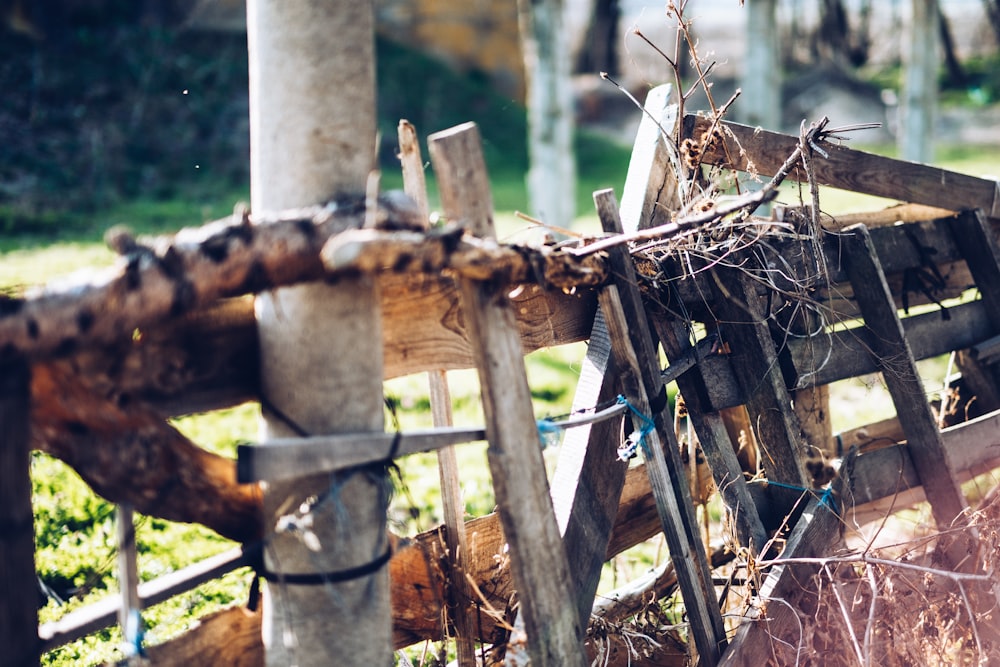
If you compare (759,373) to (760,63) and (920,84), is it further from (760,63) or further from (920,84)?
(920,84)

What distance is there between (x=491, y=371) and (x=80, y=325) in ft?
3.27

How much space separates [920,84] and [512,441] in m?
14.1

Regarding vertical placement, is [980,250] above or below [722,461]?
above

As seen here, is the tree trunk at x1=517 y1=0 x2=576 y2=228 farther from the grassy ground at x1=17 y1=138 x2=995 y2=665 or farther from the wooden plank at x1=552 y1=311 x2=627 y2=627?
the wooden plank at x1=552 y1=311 x2=627 y2=627

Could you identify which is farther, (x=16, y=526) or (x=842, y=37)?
(x=842, y=37)

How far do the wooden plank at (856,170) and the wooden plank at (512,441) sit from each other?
132cm

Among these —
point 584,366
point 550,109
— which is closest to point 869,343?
point 584,366

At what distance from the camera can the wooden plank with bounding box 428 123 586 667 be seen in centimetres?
231

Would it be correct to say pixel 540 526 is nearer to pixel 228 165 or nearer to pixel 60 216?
pixel 60 216

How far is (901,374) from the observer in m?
3.75

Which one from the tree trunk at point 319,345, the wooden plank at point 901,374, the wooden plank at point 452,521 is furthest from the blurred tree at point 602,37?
the tree trunk at point 319,345

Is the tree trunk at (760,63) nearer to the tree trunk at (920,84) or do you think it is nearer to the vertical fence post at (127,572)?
the tree trunk at (920,84)

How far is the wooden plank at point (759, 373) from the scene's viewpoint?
3.35 meters

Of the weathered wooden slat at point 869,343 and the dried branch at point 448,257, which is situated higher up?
the dried branch at point 448,257
